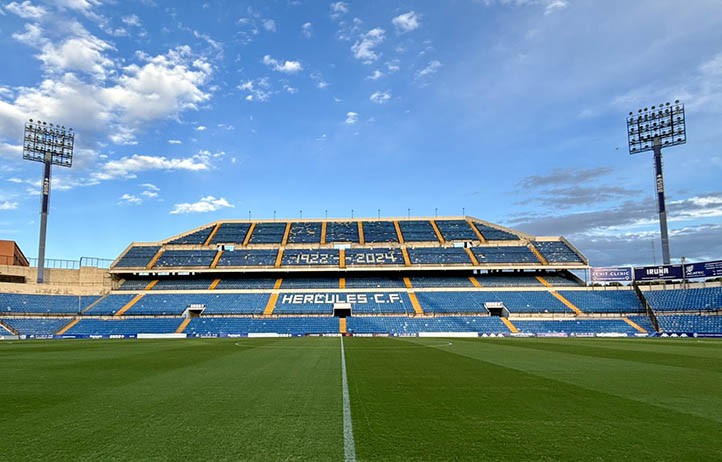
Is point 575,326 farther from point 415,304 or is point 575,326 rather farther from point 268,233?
point 268,233

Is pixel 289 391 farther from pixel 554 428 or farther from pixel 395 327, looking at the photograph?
pixel 395 327

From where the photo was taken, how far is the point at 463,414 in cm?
728

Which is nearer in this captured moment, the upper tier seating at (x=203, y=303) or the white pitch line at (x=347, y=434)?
the white pitch line at (x=347, y=434)

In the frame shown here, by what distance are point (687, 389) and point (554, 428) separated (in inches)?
231

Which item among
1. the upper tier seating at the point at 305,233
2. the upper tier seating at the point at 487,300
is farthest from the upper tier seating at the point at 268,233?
the upper tier seating at the point at 487,300

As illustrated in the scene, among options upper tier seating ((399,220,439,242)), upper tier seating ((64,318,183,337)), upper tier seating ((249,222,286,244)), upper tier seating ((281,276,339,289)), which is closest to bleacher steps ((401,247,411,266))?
upper tier seating ((399,220,439,242))

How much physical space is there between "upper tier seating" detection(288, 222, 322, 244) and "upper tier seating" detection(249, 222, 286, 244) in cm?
156

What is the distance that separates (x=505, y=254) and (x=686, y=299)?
20216 millimetres

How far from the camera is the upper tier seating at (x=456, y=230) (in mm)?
66062

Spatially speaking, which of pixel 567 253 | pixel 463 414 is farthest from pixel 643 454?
pixel 567 253

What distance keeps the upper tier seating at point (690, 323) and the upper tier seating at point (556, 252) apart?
13813 millimetres

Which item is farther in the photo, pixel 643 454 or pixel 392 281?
pixel 392 281

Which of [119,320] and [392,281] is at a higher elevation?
[392,281]

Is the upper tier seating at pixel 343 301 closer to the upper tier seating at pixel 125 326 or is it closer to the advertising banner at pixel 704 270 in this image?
the upper tier seating at pixel 125 326
